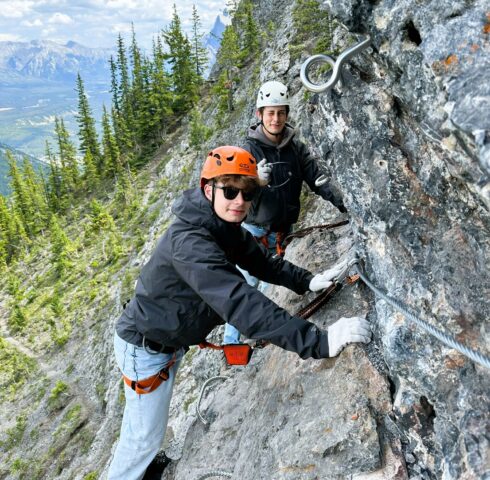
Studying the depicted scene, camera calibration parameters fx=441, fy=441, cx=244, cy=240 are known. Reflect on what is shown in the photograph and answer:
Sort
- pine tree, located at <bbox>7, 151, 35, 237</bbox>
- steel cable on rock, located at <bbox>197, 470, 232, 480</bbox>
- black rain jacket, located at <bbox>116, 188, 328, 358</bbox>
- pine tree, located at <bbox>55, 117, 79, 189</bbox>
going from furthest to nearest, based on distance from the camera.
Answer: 1. pine tree, located at <bbox>55, 117, 79, 189</bbox>
2. pine tree, located at <bbox>7, 151, 35, 237</bbox>
3. steel cable on rock, located at <bbox>197, 470, 232, 480</bbox>
4. black rain jacket, located at <bbox>116, 188, 328, 358</bbox>

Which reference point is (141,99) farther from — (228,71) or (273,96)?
(273,96)

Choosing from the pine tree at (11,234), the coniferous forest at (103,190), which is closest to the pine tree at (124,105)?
the coniferous forest at (103,190)

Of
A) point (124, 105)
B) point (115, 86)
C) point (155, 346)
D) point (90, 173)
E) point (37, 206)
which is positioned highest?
point (155, 346)

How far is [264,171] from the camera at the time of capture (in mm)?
6941

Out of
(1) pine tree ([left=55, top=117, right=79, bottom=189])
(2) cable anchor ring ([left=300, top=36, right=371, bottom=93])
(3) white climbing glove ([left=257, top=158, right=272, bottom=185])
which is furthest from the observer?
(1) pine tree ([left=55, top=117, right=79, bottom=189])

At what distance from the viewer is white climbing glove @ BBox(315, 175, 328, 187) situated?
718cm

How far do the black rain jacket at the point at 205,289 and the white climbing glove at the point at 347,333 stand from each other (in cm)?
10

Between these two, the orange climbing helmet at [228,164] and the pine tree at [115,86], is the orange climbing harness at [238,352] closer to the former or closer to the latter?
the orange climbing helmet at [228,164]

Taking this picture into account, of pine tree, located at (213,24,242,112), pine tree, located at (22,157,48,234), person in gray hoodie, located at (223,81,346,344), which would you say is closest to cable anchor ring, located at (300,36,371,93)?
person in gray hoodie, located at (223,81,346,344)

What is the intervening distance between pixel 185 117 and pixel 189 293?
→ 211ft

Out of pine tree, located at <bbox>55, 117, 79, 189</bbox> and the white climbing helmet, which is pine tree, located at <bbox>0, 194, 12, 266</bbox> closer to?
pine tree, located at <bbox>55, 117, 79, 189</bbox>

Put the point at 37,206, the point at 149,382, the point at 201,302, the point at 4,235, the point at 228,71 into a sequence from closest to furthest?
the point at 201,302 → the point at 149,382 → the point at 228,71 → the point at 4,235 → the point at 37,206

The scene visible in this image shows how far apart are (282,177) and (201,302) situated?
337 centimetres

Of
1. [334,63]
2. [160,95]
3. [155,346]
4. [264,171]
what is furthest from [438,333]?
[160,95]
